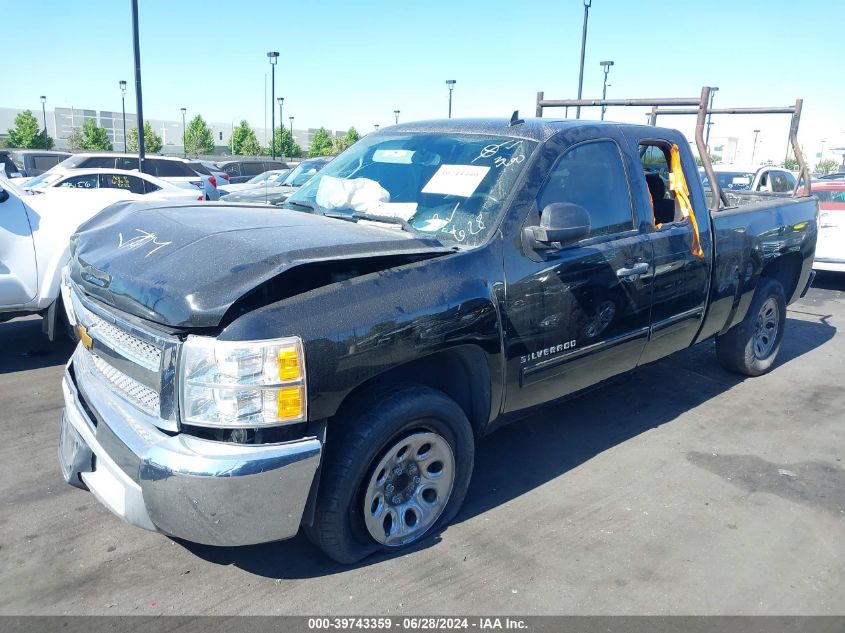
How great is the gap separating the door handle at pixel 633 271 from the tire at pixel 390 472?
131cm

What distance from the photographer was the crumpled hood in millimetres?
2510

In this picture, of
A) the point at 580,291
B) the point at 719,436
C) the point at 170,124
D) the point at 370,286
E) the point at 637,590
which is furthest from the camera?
the point at 170,124

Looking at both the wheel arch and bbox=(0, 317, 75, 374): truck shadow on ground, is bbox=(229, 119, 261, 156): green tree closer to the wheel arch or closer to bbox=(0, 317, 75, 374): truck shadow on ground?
bbox=(0, 317, 75, 374): truck shadow on ground

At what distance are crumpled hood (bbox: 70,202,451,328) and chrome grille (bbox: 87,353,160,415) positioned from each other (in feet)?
1.00

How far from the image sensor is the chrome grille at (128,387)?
267 cm

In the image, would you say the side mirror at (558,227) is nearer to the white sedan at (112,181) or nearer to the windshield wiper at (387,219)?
the windshield wiper at (387,219)

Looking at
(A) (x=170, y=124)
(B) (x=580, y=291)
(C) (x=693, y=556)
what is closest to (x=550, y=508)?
(C) (x=693, y=556)

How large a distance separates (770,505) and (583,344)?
4.52 feet

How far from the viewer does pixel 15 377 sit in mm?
5422

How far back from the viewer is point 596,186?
12.8ft

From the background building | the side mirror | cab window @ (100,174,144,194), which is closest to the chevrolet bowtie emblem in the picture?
the side mirror

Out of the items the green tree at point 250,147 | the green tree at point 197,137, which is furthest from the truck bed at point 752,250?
the green tree at point 197,137

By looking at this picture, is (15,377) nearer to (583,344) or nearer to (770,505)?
(583,344)

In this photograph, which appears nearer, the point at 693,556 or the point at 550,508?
the point at 693,556
